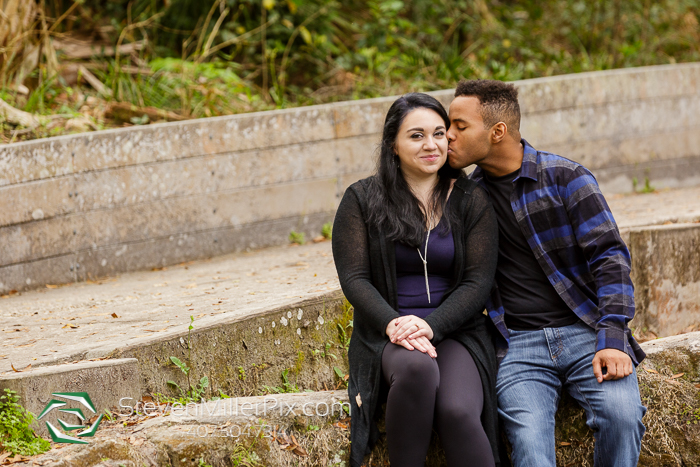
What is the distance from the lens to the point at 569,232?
317 centimetres

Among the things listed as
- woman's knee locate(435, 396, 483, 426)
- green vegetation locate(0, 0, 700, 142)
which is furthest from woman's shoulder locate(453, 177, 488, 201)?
green vegetation locate(0, 0, 700, 142)

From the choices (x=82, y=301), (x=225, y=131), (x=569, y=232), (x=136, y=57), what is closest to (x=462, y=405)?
(x=569, y=232)

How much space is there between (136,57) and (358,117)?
3.02 m

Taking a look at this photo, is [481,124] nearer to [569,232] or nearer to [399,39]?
[569,232]

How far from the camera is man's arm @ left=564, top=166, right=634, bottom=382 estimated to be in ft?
9.57

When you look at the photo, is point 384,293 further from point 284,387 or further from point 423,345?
point 284,387

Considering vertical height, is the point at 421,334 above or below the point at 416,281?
below

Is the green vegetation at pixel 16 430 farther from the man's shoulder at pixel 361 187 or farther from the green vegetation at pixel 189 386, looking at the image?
the man's shoulder at pixel 361 187

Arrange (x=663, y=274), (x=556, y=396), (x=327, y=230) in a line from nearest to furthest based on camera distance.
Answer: (x=556, y=396) → (x=663, y=274) → (x=327, y=230)

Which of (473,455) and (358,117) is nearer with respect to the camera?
(473,455)

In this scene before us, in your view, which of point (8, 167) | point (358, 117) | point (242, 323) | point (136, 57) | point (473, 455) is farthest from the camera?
point (136, 57)

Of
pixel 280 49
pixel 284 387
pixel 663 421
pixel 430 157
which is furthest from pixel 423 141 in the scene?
pixel 280 49

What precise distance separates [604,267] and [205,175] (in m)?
3.74

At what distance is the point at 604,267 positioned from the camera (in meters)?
3.02
